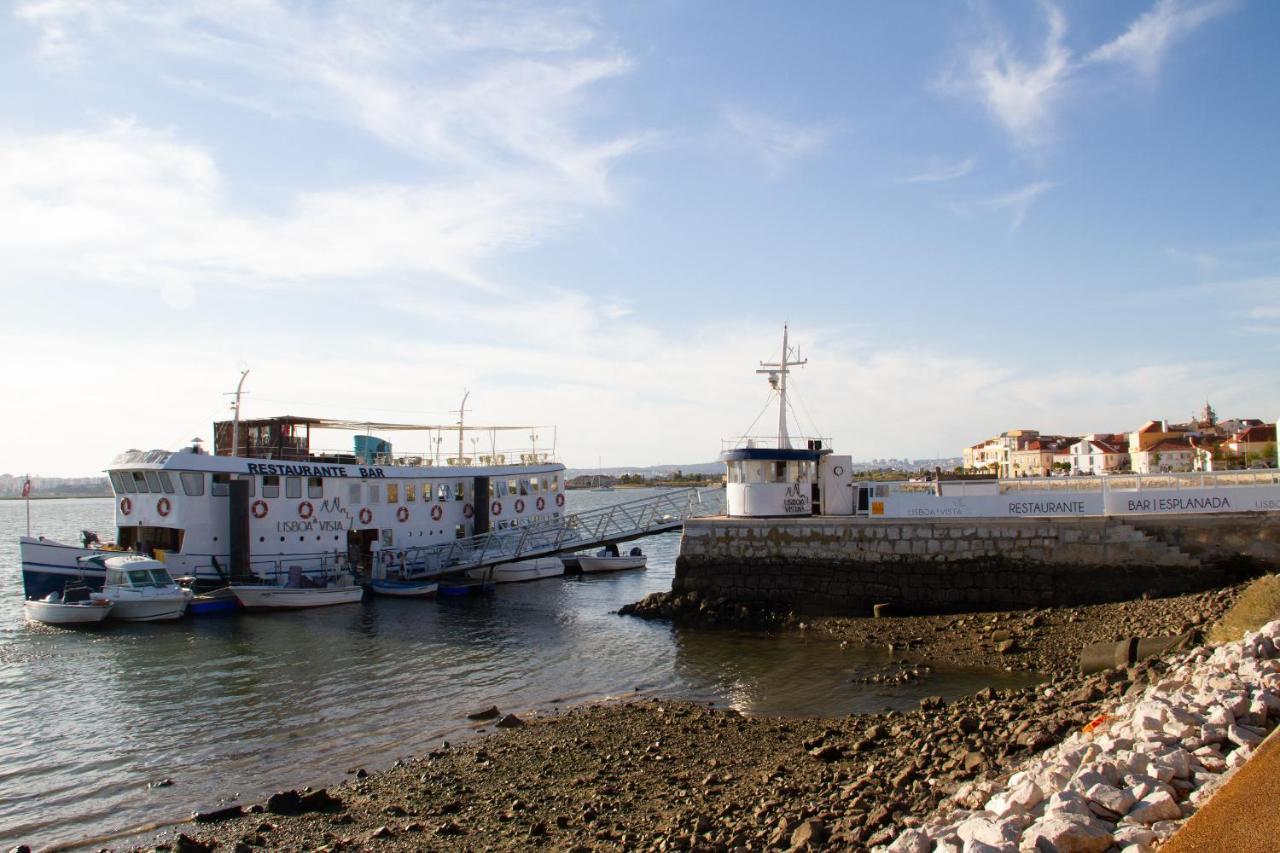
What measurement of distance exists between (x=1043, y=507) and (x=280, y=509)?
2349 centimetres

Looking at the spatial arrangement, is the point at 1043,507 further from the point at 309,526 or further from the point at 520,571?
the point at 309,526

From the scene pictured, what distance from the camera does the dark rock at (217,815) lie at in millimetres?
10906

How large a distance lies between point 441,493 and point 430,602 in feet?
20.3

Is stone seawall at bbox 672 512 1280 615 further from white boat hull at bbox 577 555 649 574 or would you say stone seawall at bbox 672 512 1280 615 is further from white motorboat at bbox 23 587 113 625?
white motorboat at bbox 23 587 113 625

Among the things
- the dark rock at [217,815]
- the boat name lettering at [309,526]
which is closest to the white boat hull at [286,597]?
the boat name lettering at [309,526]

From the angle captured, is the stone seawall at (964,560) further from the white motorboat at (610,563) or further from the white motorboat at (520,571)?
the white motorboat at (610,563)

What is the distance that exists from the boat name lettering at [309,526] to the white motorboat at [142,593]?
4147 millimetres

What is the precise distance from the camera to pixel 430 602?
29.2m

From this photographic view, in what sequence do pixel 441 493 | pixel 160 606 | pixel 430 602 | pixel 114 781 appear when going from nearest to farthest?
pixel 114 781
pixel 160 606
pixel 430 602
pixel 441 493

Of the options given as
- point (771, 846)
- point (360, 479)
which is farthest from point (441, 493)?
point (771, 846)

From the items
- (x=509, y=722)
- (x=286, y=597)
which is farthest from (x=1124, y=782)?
(x=286, y=597)

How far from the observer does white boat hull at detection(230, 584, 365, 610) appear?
26.8m

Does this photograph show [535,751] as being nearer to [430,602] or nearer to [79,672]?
[79,672]

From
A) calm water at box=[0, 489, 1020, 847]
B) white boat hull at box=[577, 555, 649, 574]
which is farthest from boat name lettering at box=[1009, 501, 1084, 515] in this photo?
white boat hull at box=[577, 555, 649, 574]
